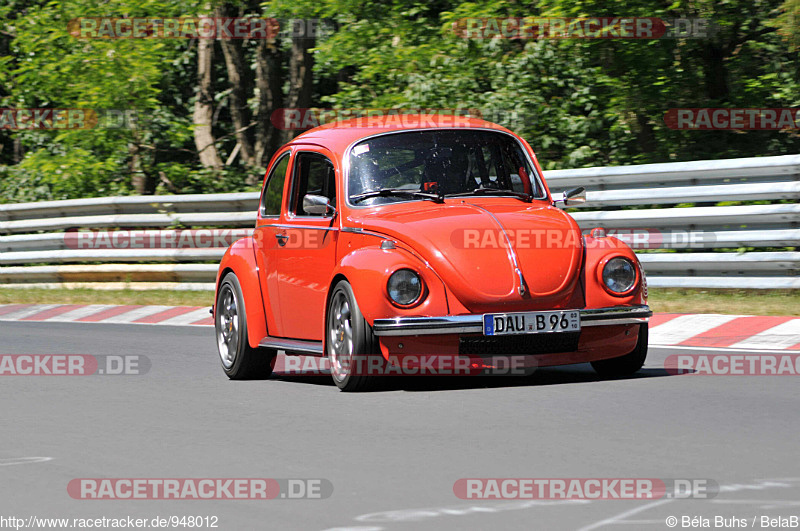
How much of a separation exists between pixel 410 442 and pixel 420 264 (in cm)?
177

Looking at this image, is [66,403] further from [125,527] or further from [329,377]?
[125,527]

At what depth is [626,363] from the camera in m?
8.62

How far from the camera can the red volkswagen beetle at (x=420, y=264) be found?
7.92 metres

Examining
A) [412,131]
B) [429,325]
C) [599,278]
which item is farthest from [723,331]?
[429,325]

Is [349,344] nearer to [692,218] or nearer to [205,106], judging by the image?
[692,218]

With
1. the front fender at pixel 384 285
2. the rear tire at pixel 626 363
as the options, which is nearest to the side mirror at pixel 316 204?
the front fender at pixel 384 285

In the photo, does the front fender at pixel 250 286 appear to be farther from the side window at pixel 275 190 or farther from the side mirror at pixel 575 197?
the side mirror at pixel 575 197

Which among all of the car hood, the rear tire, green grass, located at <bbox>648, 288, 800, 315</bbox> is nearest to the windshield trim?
the car hood

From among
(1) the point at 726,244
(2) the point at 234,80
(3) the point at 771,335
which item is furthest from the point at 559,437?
(2) the point at 234,80

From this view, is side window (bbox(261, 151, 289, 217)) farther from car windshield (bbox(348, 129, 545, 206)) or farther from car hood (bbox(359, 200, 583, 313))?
car hood (bbox(359, 200, 583, 313))

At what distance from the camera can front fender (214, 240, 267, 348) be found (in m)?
9.50

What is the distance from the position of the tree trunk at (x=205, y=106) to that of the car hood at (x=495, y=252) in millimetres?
15410

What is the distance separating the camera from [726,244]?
12.2 m

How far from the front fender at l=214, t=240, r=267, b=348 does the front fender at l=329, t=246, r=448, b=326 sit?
1545 mm
